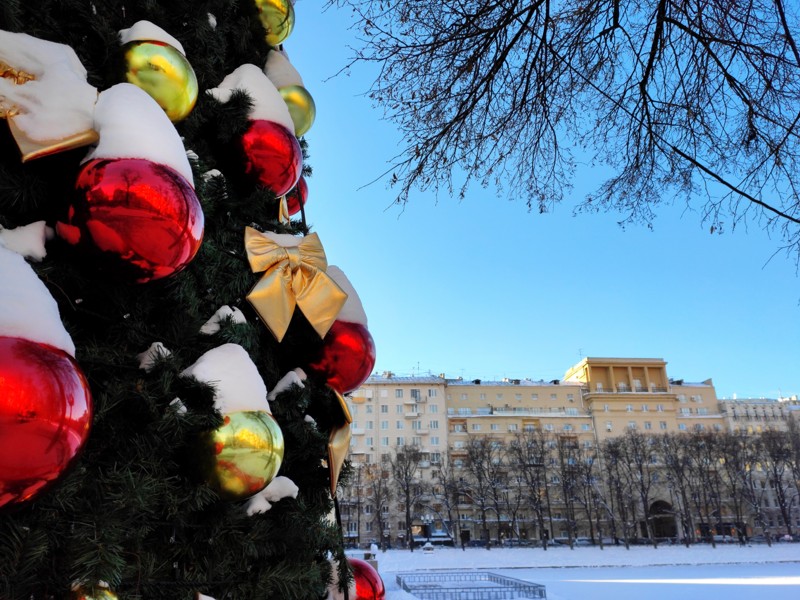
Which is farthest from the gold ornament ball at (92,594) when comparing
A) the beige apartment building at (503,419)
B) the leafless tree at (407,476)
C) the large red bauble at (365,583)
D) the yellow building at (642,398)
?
the yellow building at (642,398)

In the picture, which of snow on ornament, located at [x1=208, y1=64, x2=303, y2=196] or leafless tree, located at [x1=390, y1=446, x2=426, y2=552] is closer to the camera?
snow on ornament, located at [x1=208, y1=64, x2=303, y2=196]

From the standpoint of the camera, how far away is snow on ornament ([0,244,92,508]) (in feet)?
1.93

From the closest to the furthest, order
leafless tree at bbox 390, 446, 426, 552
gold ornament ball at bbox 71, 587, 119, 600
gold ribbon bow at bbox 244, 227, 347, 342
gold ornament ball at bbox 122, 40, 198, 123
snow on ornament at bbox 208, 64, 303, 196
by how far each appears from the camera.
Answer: gold ornament ball at bbox 71, 587, 119, 600 < gold ornament ball at bbox 122, 40, 198, 123 < gold ribbon bow at bbox 244, 227, 347, 342 < snow on ornament at bbox 208, 64, 303, 196 < leafless tree at bbox 390, 446, 426, 552

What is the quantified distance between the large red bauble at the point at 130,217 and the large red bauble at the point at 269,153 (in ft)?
1.95

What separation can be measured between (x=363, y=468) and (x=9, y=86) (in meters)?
40.0

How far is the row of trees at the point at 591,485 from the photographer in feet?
114

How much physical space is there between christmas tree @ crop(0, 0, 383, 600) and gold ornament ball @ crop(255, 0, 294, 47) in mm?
437

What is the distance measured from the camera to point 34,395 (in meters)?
0.60

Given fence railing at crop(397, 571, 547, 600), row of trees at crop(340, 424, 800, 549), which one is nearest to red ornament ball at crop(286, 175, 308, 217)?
fence railing at crop(397, 571, 547, 600)

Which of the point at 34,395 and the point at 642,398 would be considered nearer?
the point at 34,395

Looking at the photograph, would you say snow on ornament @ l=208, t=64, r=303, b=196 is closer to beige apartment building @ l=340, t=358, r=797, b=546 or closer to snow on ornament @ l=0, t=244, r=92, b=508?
snow on ornament @ l=0, t=244, r=92, b=508

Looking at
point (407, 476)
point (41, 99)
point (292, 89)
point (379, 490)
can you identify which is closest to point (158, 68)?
point (41, 99)

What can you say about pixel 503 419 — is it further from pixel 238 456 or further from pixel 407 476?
pixel 238 456

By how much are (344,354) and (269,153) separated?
57 centimetres
